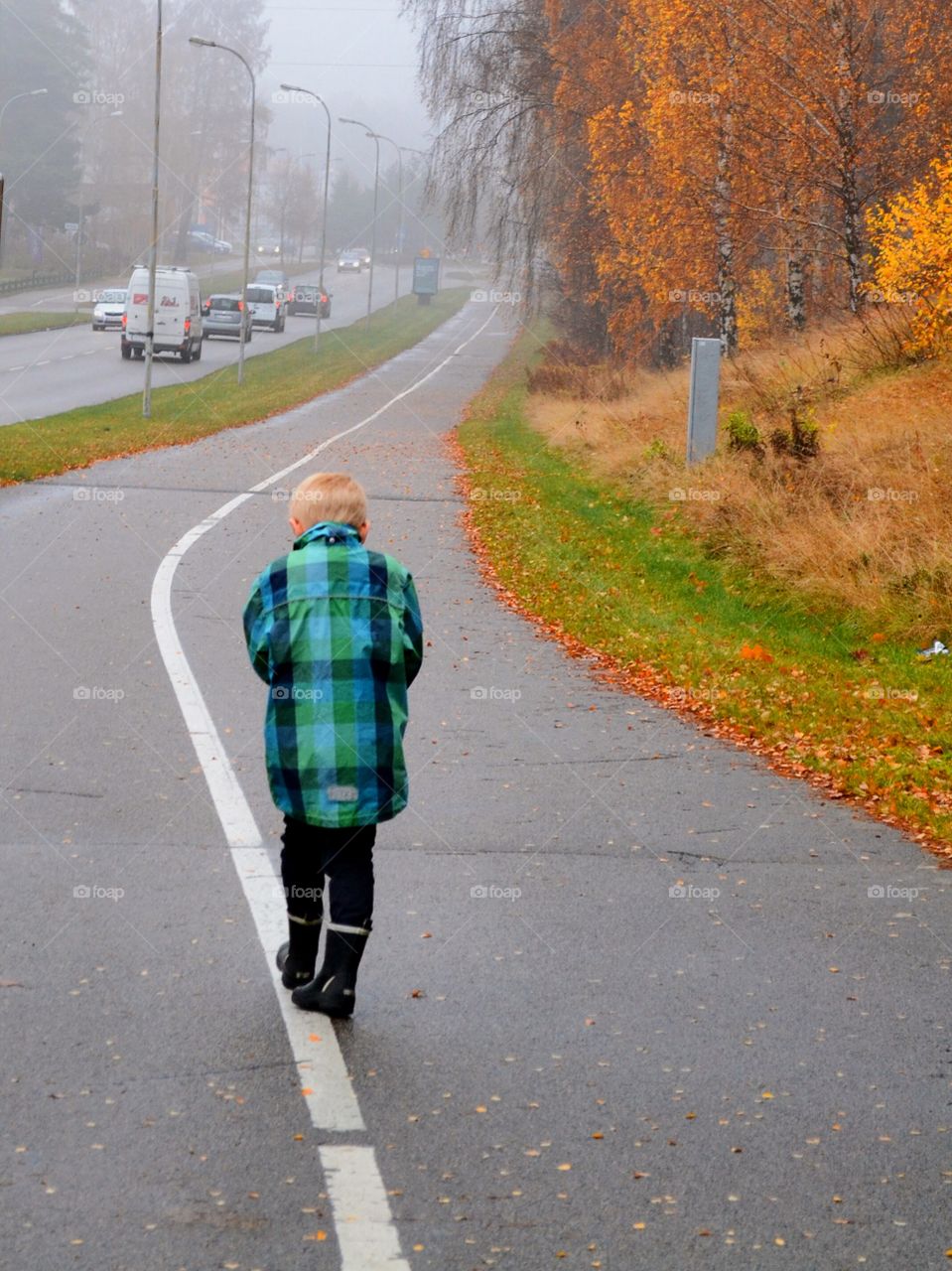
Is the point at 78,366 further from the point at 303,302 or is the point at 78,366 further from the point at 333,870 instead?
the point at 333,870

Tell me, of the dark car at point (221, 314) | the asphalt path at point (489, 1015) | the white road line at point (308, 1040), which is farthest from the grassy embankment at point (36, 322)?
the asphalt path at point (489, 1015)

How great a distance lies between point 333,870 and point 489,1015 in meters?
0.64

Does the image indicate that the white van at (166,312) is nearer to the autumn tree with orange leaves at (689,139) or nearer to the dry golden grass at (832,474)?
the autumn tree with orange leaves at (689,139)

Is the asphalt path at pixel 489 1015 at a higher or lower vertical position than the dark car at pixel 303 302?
lower

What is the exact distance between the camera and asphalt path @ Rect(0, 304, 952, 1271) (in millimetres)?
3627

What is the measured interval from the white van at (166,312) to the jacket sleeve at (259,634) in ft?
147

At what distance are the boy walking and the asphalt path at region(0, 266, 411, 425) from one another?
86.2 ft

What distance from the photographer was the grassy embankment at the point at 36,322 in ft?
199

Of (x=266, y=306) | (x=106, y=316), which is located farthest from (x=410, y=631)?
(x=266, y=306)

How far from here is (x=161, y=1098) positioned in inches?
164

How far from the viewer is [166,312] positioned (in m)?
49.2

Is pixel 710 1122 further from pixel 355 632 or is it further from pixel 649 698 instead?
pixel 649 698

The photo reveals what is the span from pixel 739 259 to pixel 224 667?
72.6 feet

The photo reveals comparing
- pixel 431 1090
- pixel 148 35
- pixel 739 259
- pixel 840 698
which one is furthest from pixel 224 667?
pixel 148 35
